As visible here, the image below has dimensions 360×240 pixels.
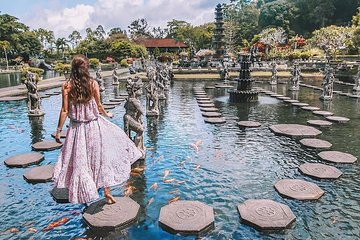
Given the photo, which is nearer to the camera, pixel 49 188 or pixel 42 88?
pixel 49 188

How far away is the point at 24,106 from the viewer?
18.1 metres

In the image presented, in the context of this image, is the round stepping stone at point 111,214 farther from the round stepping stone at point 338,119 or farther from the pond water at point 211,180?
the round stepping stone at point 338,119

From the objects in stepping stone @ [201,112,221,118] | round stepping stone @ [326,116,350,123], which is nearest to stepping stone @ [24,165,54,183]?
stepping stone @ [201,112,221,118]

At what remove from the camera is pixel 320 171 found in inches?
316

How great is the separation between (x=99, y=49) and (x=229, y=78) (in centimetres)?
3715

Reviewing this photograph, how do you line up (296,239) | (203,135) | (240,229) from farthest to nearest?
(203,135) < (240,229) < (296,239)

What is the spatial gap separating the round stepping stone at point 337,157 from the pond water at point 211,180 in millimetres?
→ 290

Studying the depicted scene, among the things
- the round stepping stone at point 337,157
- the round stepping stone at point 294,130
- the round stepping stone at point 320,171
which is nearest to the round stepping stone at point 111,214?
the round stepping stone at point 320,171

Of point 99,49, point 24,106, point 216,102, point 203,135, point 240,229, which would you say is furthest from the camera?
point 99,49

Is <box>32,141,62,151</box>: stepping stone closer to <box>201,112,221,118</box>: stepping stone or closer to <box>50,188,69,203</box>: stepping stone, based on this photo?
<box>50,188,69,203</box>: stepping stone

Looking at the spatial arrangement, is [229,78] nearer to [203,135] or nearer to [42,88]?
[42,88]

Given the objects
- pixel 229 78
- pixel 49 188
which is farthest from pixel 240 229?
pixel 229 78

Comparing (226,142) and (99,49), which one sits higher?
(99,49)

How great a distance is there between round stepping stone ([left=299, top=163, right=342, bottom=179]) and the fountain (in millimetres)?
12914
